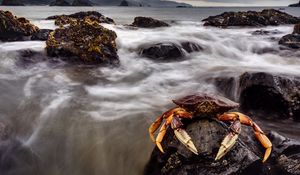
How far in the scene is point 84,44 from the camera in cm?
1309

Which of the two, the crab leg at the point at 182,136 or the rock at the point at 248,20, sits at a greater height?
the rock at the point at 248,20

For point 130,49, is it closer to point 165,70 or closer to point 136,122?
point 165,70

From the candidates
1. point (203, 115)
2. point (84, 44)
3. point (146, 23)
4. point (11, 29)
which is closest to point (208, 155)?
point (203, 115)

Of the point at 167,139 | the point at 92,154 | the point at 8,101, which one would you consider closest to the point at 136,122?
the point at 92,154

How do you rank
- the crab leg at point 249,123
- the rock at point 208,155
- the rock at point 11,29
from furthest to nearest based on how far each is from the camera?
1. the rock at point 11,29
2. the crab leg at point 249,123
3. the rock at point 208,155

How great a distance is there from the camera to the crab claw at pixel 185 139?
4723mm

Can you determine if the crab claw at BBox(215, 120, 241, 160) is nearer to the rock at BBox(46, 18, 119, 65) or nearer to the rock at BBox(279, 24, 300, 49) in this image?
the rock at BBox(46, 18, 119, 65)

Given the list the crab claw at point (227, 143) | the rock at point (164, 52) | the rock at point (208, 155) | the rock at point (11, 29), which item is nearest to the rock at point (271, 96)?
the rock at point (208, 155)

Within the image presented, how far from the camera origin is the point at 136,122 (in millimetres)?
7957

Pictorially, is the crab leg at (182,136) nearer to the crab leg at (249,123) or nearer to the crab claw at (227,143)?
the crab claw at (227,143)

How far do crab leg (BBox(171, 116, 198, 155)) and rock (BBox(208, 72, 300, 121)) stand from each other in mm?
3764

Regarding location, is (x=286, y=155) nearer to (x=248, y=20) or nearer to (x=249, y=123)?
(x=249, y=123)

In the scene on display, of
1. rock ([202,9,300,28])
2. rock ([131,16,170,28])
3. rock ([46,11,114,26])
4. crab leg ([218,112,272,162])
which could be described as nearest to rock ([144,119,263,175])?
crab leg ([218,112,272,162])

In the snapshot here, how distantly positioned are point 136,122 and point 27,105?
3117 millimetres
